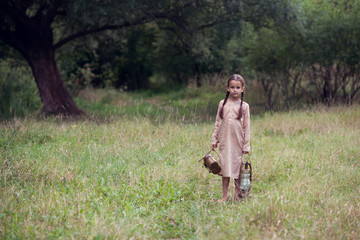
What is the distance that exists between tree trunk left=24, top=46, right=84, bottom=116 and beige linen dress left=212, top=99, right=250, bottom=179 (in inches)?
334

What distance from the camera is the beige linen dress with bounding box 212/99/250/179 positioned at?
469 cm

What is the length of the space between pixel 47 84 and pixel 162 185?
842cm

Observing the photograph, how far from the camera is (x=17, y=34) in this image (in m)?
12.3

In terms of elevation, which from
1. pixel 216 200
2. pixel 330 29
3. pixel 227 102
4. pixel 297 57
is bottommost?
pixel 216 200

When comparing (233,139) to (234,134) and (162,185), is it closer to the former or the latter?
(234,134)

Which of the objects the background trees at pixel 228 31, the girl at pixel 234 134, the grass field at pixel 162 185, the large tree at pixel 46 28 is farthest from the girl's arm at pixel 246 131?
the large tree at pixel 46 28

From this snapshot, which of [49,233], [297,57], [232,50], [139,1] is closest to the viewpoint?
[49,233]

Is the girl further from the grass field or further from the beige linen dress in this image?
the grass field

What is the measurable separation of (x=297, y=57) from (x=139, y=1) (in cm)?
658

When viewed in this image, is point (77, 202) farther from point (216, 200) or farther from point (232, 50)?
point (232, 50)

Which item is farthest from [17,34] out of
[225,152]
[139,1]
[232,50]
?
[232,50]

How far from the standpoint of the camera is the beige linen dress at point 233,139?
4691mm

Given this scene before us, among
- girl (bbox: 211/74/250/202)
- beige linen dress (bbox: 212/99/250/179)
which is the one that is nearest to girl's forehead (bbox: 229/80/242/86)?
girl (bbox: 211/74/250/202)

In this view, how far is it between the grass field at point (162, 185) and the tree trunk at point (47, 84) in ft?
12.0
